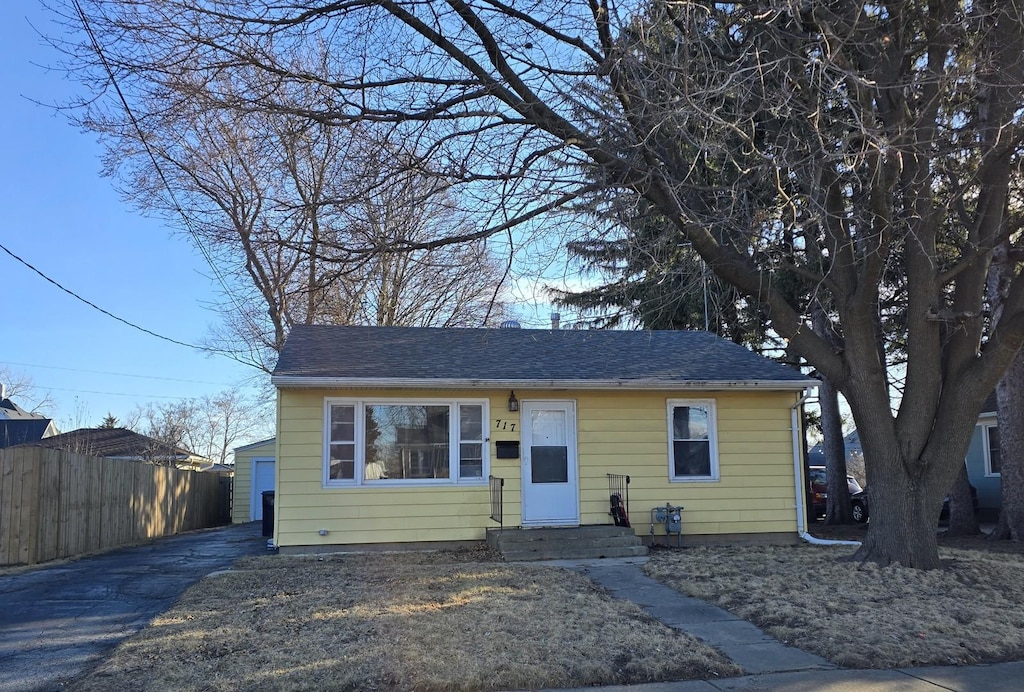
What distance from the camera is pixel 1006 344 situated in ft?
29.8

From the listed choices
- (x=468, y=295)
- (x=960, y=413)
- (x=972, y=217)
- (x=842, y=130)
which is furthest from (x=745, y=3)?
(x=468, y=295)

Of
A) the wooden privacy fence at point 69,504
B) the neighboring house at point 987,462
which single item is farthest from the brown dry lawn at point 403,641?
the neighboring house at point 987,462

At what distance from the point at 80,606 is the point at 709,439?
934 centimetres

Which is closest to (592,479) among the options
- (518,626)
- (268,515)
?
(518,626)

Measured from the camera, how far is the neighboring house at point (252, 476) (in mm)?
26531

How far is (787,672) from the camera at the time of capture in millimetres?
Answer: 5969

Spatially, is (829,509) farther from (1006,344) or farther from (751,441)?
(1006,344)

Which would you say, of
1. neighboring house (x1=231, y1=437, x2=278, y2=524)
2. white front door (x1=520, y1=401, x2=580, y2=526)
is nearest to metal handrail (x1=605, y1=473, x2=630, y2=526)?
white front door (x1=520, y1=401, x2=580, y2=526)

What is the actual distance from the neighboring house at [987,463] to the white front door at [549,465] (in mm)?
14756

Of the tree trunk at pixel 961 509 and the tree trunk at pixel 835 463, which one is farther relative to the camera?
the tree trunk at pixel 835 463

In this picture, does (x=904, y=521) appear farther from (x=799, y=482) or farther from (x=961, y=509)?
(x=961, y=509)

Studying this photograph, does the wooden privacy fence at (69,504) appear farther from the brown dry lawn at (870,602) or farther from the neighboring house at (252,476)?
the brown dry lawn at (870,602)

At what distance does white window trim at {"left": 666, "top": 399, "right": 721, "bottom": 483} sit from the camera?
13211 mm

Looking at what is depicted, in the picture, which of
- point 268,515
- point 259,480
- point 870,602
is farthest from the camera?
point 259,480
